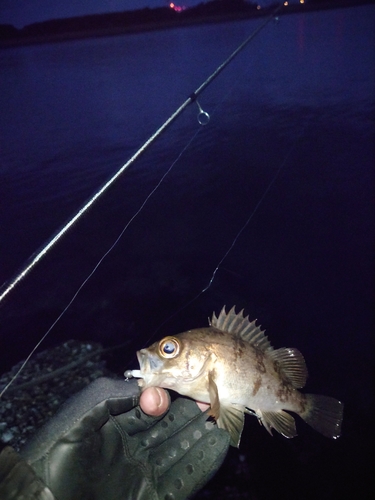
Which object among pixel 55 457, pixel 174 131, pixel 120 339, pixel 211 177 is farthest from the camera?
pixel 174 131

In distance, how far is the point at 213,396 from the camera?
2686mm

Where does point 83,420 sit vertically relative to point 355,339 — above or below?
above

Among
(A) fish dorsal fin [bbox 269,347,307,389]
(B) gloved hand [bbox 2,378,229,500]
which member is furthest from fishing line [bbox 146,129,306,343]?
(A) fish dorsal fin [bbox 269,347,307,389]

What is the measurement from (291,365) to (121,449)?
194 cm

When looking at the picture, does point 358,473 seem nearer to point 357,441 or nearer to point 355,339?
point 357,441

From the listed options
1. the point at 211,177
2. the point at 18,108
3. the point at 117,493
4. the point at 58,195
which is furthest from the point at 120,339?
the point at 18,108

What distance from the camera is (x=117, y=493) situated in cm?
303

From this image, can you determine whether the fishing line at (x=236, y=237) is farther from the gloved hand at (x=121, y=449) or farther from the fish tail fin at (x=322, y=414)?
the fish tail fin at (x=322, y=414)

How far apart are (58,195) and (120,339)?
8.75 m

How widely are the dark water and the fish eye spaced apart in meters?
1.79

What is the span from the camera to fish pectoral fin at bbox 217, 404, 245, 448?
2928 mm

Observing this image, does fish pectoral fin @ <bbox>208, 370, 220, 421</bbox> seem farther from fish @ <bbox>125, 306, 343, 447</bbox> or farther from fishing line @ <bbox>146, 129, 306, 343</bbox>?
fishing line @ <bbox>146, 129, 306, 343</bbox>

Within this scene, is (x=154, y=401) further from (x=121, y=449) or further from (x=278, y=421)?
(x=278, y=421)

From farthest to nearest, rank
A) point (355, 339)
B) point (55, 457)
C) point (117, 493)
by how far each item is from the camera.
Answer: point (355, 339), point (117, 493), point (55, 457)
